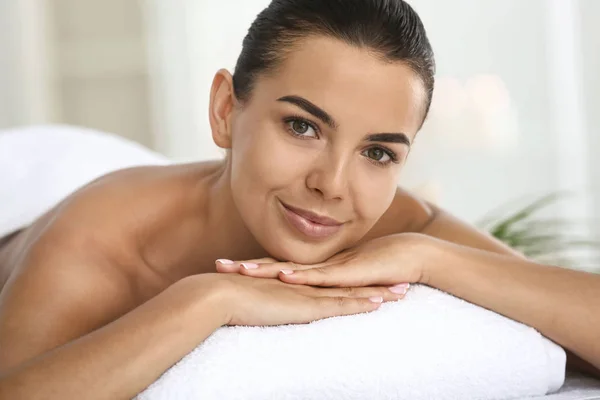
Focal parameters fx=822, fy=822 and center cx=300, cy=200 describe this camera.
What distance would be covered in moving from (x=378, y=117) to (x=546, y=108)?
10.1 feet

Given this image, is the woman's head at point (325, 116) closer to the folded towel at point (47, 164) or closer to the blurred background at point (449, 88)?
the folded towel at point (47, 164)

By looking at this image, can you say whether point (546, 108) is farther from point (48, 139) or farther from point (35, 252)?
point (35, 252)

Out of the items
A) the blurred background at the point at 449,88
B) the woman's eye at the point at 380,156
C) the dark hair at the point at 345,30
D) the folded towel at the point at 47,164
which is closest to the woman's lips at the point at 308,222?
the woman's eye at the point at 380,156

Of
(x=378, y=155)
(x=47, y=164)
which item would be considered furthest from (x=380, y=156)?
(x=47, y=164)

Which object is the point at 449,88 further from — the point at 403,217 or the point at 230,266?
the point at 230,266

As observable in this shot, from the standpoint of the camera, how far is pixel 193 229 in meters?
1.72

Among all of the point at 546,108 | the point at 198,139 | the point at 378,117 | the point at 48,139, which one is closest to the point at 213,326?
the point at 378,117

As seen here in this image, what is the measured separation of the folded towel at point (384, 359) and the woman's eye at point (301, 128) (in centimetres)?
31

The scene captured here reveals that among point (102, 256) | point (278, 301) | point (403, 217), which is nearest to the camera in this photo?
point (278, 301)

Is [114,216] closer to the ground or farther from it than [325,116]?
closer to the ground

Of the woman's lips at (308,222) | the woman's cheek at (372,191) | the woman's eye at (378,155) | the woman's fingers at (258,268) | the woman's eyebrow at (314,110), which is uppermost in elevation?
the woman's eyebrow at (314,110)

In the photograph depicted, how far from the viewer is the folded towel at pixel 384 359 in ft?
3.72

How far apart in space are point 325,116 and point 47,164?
1319mm

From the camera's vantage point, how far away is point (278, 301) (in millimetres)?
1254
